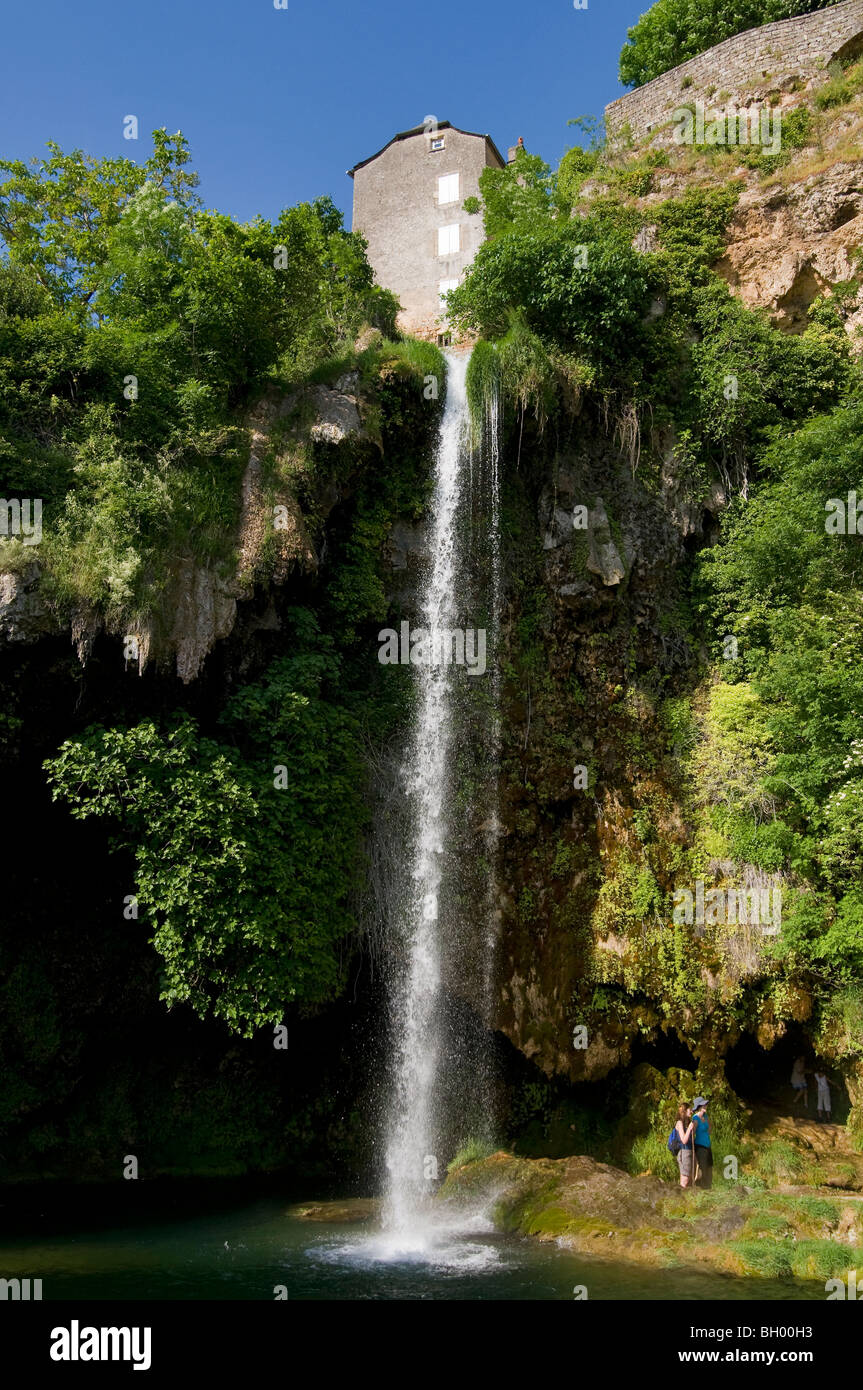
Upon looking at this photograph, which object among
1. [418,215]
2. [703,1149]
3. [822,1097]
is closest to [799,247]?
[822,1097]

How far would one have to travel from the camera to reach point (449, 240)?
31156 mm

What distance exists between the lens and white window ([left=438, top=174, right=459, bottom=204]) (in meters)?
31.6

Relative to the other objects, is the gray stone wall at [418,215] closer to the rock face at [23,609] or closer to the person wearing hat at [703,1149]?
the rock face at [23,609]

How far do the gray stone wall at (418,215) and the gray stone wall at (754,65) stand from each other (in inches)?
315

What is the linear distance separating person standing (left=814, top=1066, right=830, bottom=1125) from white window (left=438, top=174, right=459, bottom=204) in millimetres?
28686

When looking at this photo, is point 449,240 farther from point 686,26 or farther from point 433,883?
point 433,883

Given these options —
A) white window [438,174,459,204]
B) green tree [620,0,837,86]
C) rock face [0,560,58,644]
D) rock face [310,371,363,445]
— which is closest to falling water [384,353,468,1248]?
rock face [310,371,363,445]

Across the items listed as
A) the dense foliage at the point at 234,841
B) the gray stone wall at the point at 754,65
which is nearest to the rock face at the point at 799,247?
the gray stone wall at the point at 754,65

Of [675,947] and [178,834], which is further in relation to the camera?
[675,947]

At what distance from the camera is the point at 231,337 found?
611 inches

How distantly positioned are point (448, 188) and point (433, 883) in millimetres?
26336

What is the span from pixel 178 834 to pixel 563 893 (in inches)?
251

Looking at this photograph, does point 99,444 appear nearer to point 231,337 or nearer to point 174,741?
point 231,337

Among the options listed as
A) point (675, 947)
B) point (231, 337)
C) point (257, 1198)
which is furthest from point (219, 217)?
point (257, 1198)
